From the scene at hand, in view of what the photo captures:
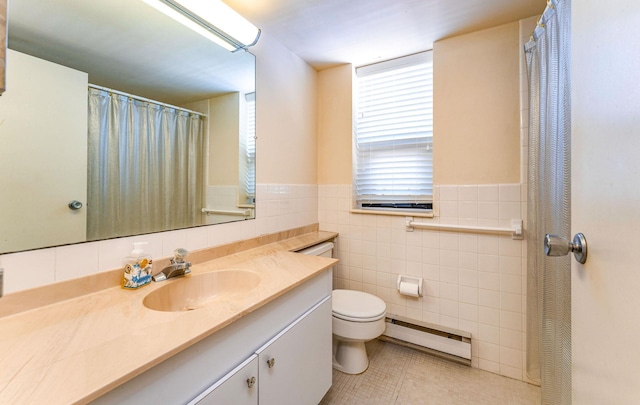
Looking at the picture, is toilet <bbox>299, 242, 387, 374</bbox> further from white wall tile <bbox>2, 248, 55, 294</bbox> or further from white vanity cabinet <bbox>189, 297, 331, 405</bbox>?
white wall tile <bbox>2, 248, 55, 294</bbox>

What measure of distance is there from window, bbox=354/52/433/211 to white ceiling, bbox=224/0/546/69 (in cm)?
18

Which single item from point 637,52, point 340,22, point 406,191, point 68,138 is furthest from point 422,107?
point 68,138

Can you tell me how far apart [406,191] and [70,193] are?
6.28 feet

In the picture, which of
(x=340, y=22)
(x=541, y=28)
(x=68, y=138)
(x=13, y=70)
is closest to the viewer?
(x=13, y=70)

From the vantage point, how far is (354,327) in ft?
5.06

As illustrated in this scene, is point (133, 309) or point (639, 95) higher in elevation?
point (639, 95)

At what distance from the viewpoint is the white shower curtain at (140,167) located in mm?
999

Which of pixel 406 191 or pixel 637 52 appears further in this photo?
pixel 406 191

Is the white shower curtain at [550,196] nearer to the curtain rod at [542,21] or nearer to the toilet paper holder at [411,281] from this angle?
the curtain rod at [542,21]

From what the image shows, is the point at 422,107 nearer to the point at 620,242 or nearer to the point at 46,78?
the point at 620,242

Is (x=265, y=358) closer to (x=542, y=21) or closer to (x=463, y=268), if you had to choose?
(x=463, y=268)

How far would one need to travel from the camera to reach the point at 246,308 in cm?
82

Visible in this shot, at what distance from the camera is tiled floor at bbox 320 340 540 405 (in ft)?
4.71

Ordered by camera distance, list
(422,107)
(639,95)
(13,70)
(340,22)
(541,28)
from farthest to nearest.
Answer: (422,107)
(340,22)
(541,28)
(13,70)
(639,95)
